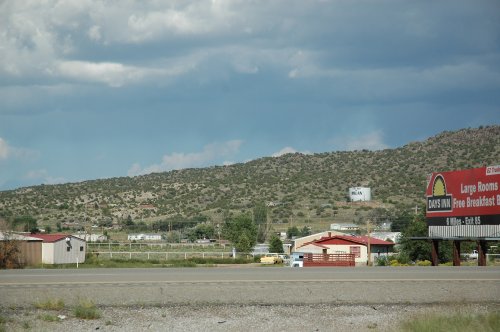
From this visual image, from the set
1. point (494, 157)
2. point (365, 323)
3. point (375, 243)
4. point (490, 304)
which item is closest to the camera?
point (365, 323)

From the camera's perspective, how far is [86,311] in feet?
65.8

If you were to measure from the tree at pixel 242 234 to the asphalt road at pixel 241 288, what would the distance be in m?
48.4

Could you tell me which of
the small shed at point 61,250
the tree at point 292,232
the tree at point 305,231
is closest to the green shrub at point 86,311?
the small shed at point 61,250

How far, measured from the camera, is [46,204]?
10988cm

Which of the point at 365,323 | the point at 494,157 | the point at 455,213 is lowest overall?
the point at 365,323

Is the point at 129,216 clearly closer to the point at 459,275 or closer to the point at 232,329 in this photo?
the point at 459,275

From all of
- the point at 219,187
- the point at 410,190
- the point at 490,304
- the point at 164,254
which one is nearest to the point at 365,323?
the point at 490,304

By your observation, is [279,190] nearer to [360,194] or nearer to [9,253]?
[360,194]

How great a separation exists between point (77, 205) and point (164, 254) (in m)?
53.3

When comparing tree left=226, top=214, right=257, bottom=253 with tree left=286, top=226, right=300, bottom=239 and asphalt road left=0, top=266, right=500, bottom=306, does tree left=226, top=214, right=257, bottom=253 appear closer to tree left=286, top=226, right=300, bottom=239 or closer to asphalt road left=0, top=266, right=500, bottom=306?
tree left=286, top=226, right=300, bottom=239

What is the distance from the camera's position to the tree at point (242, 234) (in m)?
76.7

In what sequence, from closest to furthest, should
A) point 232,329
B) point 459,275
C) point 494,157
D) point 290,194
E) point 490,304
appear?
point 232,329, point 490,304, point 459,275, point 494,157, point 290,194

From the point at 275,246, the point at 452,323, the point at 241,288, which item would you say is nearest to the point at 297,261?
the point at 241,288

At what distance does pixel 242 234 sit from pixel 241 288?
55474 millimetres
